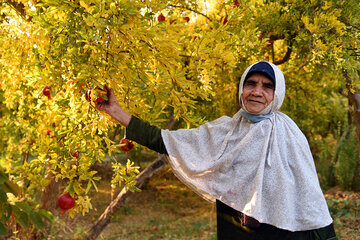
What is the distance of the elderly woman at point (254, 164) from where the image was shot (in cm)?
159

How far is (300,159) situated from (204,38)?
86cm

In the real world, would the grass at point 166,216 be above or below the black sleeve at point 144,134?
below

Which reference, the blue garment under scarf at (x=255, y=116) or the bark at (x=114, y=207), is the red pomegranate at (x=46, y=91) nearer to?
the blue garment under scarf at (x=255, y=116)

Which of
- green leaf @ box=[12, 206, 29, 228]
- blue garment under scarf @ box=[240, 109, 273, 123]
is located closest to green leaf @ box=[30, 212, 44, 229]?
green leaf @ box=[12, 206, 29, 228]

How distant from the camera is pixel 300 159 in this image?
5.45 feet

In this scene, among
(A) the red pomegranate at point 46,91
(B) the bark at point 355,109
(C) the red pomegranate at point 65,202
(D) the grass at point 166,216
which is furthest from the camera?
(D) the grass at point 166,216

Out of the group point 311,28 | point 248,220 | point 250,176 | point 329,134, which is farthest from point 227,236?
point 329,134

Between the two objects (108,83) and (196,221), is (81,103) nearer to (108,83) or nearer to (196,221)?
(108,83)

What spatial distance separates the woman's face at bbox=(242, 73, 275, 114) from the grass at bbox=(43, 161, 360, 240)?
268cm

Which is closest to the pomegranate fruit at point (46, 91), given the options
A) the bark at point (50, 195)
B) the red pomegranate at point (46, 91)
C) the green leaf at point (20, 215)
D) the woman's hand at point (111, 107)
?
the red pomegranate at point (46, 91)

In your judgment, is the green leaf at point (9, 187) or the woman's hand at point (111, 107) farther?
the woman's hand at point (111, 107)

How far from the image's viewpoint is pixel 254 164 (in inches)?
64.8

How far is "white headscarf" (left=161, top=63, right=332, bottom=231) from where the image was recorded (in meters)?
1.58

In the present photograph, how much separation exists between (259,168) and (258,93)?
389 mm
